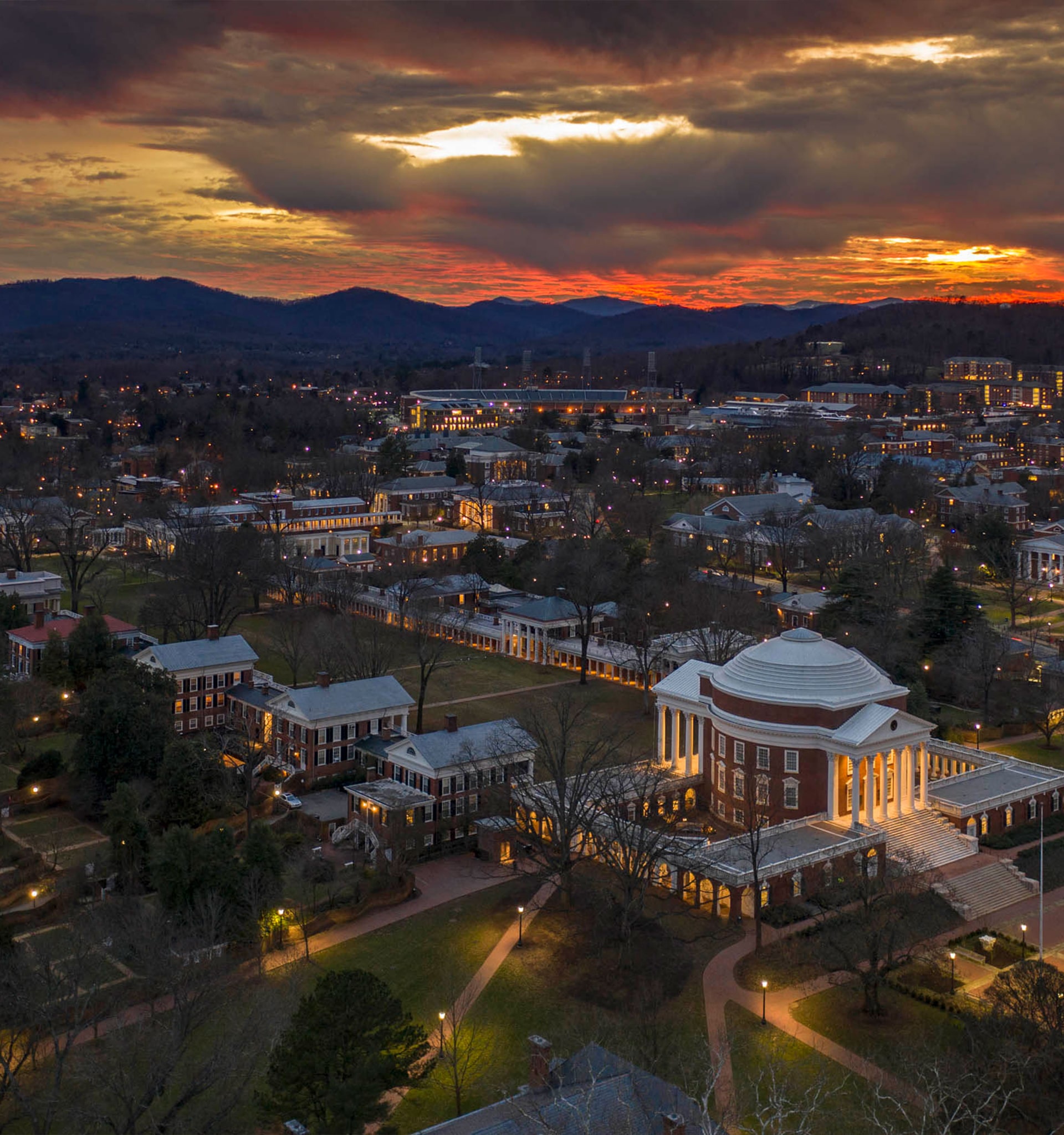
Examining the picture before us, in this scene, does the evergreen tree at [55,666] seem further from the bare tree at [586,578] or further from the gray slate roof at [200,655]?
the bare tree at [586,578]

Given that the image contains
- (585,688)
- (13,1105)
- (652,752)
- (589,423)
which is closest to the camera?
(13,1105)

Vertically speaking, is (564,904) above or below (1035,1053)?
below

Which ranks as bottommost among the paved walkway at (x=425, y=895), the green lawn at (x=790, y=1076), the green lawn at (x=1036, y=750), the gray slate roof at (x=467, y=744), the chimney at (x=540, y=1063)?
the green lawn at (x=1036, y=750)

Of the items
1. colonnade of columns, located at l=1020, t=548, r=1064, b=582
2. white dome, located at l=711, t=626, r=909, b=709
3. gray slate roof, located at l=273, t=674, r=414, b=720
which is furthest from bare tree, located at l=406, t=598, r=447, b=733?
colonnade of columns, located at l=1020, t=548, r=1064, b=582

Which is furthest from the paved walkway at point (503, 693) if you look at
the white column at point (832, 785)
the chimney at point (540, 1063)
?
the chimney at point (540, 1063)

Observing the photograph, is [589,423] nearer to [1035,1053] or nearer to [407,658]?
[407,658]

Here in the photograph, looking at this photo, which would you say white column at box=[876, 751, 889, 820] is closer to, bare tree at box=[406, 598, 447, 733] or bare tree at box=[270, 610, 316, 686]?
bare tree at box=[406, 598, 447, 733]

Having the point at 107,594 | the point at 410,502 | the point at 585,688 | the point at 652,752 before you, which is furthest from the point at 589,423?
the point at 652,752
